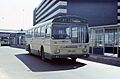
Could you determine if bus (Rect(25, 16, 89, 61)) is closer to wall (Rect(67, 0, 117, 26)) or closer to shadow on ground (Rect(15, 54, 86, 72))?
shadow on ground (Rect(15, 54, 86, 72))

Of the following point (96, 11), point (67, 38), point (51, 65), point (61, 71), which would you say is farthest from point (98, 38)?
point (96, 11)

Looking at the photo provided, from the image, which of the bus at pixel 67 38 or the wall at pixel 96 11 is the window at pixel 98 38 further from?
the wall at pixel 96 11

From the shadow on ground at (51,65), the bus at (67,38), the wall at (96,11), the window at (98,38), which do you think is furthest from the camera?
the wall at (96,11)

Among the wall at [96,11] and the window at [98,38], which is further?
the wall at [96,11]

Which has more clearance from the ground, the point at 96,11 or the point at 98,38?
the point at 96,11

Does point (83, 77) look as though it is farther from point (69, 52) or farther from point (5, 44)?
point (5, 44)

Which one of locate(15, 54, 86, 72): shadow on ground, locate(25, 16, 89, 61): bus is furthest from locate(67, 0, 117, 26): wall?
locate(25, 16, 89, 61): bus

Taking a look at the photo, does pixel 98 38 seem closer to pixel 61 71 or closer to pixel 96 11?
pixel 61 71

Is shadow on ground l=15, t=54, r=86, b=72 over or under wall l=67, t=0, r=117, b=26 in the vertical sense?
under

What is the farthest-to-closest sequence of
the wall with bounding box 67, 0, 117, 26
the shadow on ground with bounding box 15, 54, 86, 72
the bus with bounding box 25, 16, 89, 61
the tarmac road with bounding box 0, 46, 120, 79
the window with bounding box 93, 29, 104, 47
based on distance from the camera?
the wall with bounding box 67, 0, 117, 26 → the window with bounding box 93, 29, 104, 47 → the bus with bounding box 25, 16, 89, 61 → the shadow on ground with bounding box 15, 54, 86, 72 → the tarmac road with bounding box 0, 46, 120, 79

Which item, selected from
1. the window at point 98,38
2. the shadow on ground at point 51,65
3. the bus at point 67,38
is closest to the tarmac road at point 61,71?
the shadow on ground at point 51,65

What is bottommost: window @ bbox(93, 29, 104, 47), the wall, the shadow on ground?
the shadow on ground

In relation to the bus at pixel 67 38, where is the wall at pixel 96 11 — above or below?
above

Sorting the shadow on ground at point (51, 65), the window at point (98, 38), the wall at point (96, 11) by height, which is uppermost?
the wall at point (96, 11)
